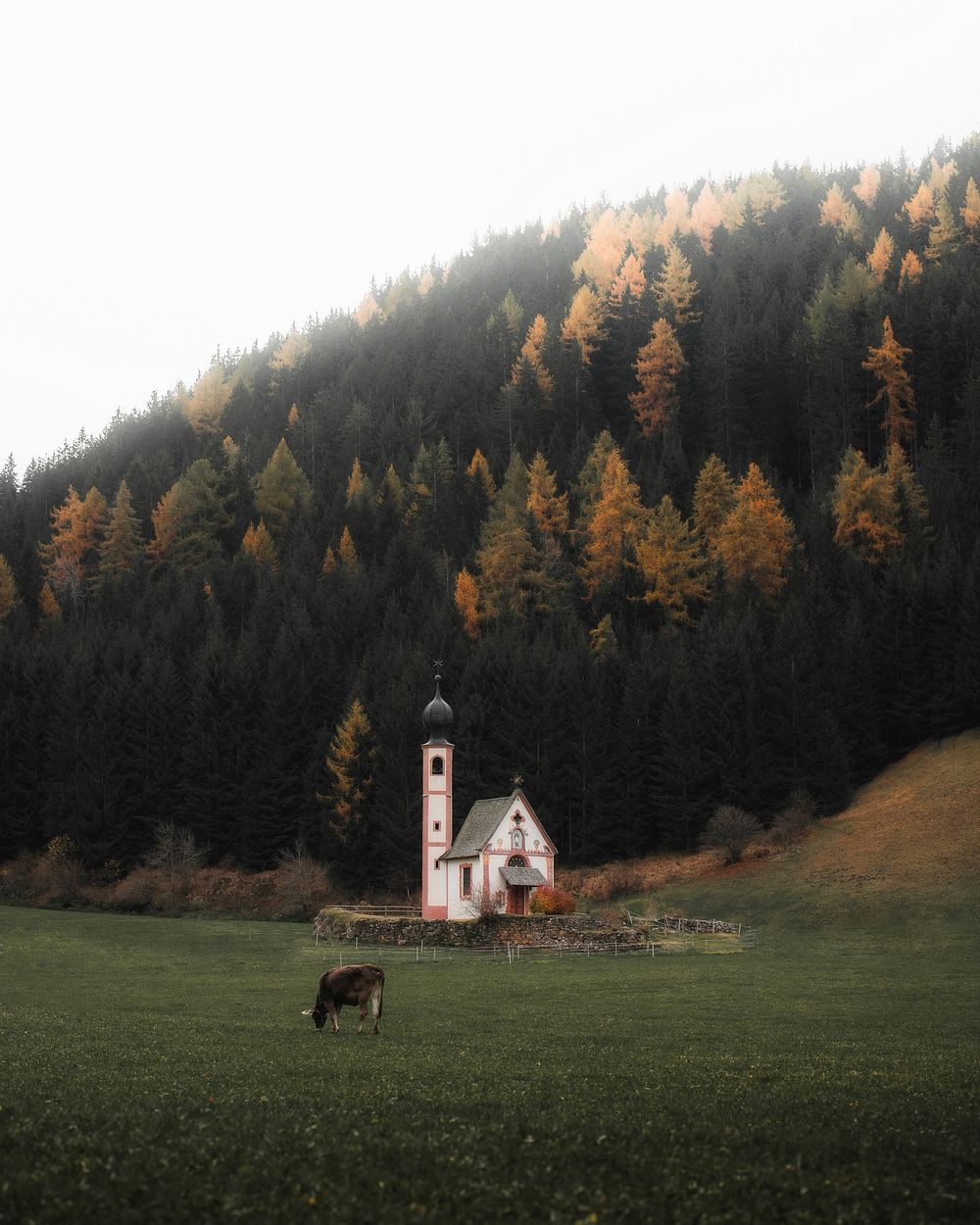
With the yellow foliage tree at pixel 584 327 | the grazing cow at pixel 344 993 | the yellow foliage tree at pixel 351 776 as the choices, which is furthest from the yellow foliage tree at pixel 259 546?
the grazing cow at pixel 344 993

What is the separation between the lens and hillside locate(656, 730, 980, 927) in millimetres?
56219

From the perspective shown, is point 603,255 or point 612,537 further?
point 603,255

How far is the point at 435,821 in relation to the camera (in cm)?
6769

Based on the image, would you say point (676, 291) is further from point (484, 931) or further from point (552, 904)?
point (484, 931)

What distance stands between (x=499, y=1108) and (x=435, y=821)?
53.3m

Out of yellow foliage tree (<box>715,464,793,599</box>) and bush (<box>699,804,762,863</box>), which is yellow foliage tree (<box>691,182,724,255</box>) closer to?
yellow foliage tree (<box>715,464,793,599</box>)

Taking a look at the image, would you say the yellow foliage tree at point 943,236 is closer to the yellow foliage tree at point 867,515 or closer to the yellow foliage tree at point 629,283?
the yellow foliage tree at point 629,283

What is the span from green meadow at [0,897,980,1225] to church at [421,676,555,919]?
1180 inches

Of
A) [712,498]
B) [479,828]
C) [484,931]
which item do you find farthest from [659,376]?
[484,931]

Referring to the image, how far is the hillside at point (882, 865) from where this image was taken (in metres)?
56.2

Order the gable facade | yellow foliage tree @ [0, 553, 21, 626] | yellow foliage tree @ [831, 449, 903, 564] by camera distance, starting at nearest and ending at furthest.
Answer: the gable facade < yellow foliage tree @ [831, 449, 903, 564] < yellow foliage tree @ [0, 553, 21, 626]

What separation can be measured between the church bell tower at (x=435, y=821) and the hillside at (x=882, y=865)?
41.2 ft

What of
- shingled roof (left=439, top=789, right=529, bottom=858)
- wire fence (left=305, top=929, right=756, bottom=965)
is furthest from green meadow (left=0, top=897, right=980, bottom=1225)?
shingled roof (left=439, top=789, right=529, bottom=858)

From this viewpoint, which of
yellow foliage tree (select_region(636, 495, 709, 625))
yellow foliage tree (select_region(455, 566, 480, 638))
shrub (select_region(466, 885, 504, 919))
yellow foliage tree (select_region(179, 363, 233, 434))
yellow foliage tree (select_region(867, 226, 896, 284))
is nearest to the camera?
shrub (select_region(466, 885, 504, 919))
